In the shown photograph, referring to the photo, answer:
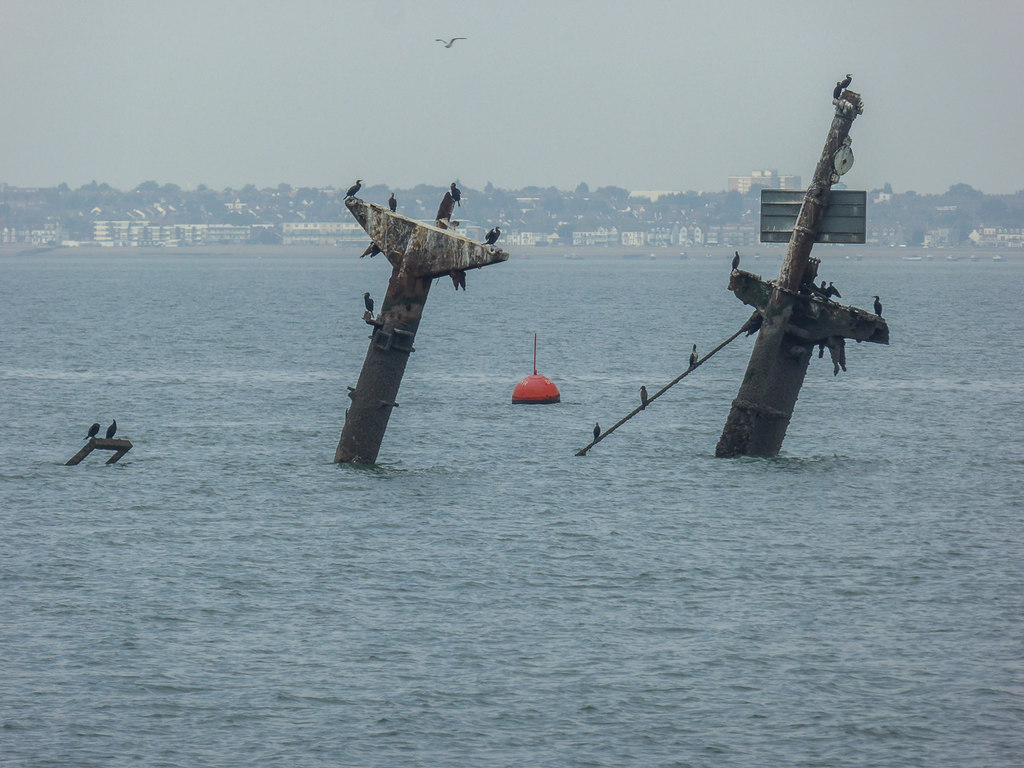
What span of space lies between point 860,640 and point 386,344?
460 inches

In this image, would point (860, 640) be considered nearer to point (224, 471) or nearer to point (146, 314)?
point (224, 471)

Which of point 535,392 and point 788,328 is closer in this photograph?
point 788,328

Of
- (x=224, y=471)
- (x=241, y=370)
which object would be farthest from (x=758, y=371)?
(x=241, y=370)

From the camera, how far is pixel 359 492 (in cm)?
3228

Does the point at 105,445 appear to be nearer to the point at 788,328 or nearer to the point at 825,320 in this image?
the point at 788,328

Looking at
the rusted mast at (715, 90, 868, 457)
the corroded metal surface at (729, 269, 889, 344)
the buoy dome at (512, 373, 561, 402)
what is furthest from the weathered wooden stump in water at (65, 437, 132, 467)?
the buoy dome at (512, 373, 561, 402)

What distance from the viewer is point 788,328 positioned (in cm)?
3109

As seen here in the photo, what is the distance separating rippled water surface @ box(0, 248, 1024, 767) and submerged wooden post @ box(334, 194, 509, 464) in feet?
9.00

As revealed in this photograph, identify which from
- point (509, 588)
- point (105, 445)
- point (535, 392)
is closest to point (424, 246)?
point (509, 588)

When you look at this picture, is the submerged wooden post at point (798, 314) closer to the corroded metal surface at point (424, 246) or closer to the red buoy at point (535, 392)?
the corroded metal surface at point (424, 246)

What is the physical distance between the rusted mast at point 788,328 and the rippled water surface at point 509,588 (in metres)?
1.91

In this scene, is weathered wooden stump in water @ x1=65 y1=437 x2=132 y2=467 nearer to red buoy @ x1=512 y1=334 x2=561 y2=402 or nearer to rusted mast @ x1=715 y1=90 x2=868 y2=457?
rusted mast @ x1=715 y1=90 x2=868 y2=457

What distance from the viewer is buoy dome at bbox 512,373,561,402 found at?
2005 inches

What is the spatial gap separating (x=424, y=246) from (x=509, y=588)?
7.50 meters
